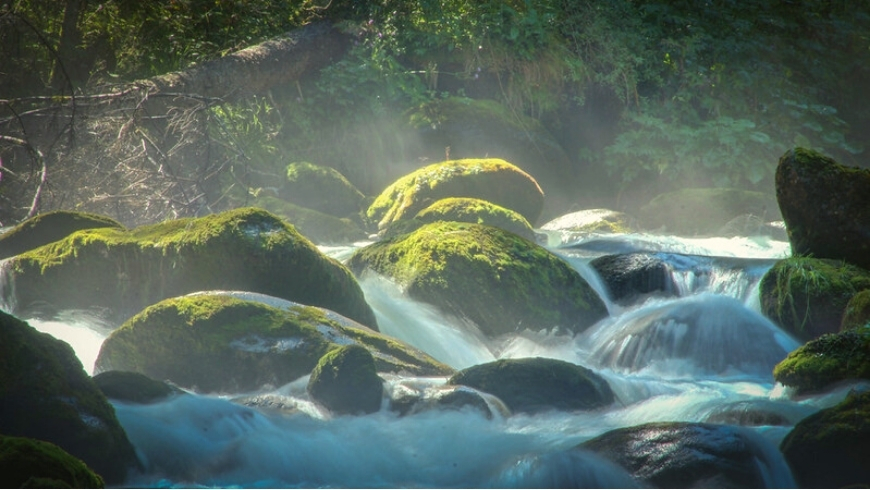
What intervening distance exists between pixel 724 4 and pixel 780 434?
13.6 metres

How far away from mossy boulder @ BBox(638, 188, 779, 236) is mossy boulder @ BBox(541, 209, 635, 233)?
0.65 m

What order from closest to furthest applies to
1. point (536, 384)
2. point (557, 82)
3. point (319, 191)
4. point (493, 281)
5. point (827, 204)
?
point (536, 384)
point (827, 204)
point (493, 281)
point (319, 191)
point (557, 82)

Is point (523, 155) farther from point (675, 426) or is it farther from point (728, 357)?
point (675, 426)

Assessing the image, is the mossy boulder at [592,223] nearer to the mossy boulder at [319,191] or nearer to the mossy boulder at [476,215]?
the mossy boulder at [476,215]

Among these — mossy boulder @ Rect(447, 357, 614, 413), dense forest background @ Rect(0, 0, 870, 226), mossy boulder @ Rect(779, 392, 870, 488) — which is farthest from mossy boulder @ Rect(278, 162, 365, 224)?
mossy boulder @ Rect(779, 392, 870, 488)

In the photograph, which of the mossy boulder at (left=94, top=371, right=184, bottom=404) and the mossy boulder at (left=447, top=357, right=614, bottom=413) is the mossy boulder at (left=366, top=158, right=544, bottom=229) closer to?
the mossy boulder at (left=447, top=357, right=614, bottom=413)

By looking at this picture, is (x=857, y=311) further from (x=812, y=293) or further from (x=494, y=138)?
(x=494, y=138)

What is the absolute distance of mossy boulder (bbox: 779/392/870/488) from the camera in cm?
431

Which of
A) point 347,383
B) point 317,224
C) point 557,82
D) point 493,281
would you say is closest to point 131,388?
point 347,383

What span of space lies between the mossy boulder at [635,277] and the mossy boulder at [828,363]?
3195mm

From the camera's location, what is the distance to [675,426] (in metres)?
4.61

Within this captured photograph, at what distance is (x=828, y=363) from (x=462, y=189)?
25.5 ft

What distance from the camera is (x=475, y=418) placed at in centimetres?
538

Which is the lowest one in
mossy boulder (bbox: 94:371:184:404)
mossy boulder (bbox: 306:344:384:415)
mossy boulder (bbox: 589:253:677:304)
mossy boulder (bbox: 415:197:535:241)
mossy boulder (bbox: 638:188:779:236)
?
mossy boulder (bbox: 638:188:779:236)
